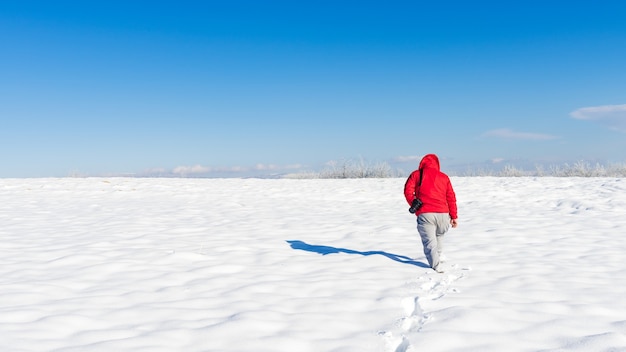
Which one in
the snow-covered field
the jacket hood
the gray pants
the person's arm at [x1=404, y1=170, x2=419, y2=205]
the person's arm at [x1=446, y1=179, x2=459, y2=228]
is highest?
the jacket hood

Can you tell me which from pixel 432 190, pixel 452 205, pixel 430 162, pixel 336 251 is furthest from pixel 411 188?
pixel 336 251

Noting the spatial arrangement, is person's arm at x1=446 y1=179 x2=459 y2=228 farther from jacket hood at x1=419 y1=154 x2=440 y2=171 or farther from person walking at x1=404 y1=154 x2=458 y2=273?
jacket hood at x1=419 y1=154 x2=440 y2=171

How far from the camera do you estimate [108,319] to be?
163 inches

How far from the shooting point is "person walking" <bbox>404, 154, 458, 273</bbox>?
612 centimetres

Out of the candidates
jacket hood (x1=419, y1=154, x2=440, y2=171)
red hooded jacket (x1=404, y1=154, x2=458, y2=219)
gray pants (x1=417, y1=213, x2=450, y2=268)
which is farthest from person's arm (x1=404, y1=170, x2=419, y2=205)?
gray pants (x1=417, y1=213, x2=450, y2=268)

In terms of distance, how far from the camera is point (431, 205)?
6172 mm

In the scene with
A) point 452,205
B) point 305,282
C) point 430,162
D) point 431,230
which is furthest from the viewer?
point 430,162

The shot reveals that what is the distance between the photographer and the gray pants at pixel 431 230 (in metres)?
6.07

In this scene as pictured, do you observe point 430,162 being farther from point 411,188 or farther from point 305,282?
point 305,282

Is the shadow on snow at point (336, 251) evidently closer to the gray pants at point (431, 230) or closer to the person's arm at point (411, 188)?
the gray pants at point (431, 230)

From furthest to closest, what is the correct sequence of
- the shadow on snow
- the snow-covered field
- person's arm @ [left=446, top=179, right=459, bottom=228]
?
the shadow on snow, person's arm @ [left=446, top=179, right=459, bottom=228], the snow-covered field

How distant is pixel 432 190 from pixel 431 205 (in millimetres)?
213

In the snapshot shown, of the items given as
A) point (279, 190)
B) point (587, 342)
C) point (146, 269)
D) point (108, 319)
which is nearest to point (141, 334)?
point (108, 319)

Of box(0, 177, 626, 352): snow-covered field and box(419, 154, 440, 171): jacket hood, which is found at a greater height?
box(419, 154, 440, 171): jacket hood
